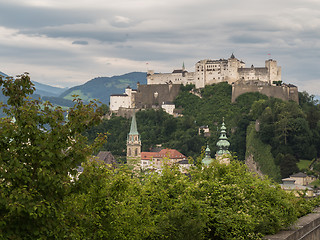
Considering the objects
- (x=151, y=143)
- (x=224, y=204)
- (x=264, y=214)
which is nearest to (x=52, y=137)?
(x=224, y=204)

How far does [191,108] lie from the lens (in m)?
125

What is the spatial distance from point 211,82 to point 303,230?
10647 centimetres

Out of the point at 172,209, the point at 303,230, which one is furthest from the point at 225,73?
the point at 172,209

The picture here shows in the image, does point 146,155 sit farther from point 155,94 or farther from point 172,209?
point 172,209

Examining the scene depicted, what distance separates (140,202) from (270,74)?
104398 millimetres

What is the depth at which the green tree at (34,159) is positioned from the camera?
11.4 meters

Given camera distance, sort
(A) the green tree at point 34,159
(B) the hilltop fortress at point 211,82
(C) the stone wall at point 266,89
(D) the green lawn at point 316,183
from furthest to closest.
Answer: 1. (B) the hilltop fortress at point 211,82
2. (C) the stone wall at point 266,89
3. (D) the green lawn at point 316,183
4. (A) the green tree at point 34,159

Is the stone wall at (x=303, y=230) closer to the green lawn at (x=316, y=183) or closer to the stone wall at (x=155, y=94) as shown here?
the green lawn at (x=316, y=183)

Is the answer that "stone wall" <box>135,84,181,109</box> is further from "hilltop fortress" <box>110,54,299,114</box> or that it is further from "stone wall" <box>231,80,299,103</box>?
"stone wall" <box>231,80,299,103</box>

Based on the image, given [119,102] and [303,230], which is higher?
[119,102]

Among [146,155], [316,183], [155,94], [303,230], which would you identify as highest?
[155,94]

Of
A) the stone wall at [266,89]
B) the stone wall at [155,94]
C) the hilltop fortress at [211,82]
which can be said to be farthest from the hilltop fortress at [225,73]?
the stone wall at [155,94]

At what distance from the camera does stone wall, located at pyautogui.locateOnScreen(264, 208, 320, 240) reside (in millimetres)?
16891

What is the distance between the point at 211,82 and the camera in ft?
407
